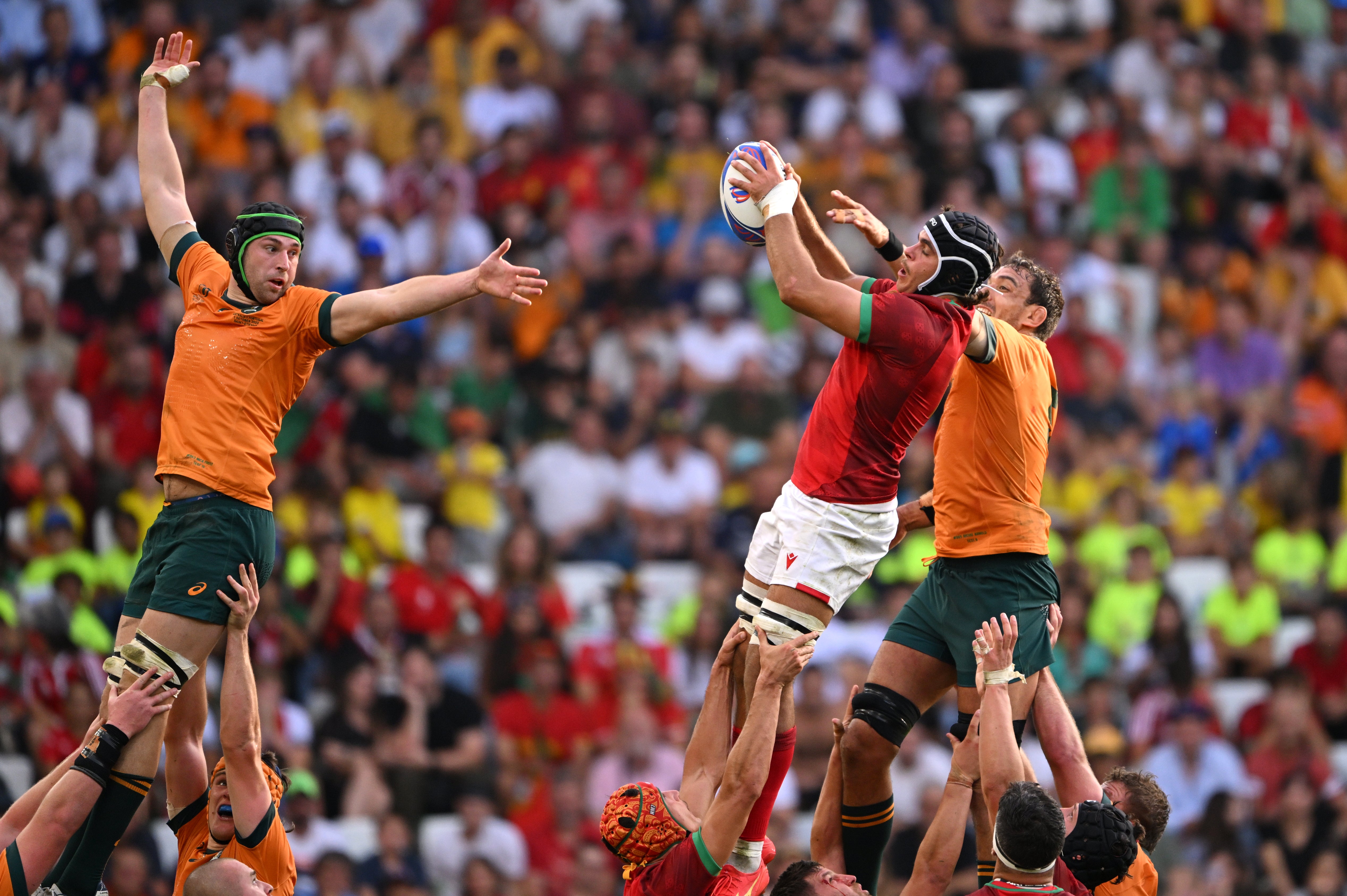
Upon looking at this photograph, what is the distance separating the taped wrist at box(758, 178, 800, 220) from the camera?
7293 mm

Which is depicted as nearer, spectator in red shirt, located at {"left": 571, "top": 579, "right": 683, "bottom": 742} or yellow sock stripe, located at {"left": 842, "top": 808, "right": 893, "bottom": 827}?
yellow sock stripe, located at {"left": 842, "top": 808, "right": 893, "bottom": 827}

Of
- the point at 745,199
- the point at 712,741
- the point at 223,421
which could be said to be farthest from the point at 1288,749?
the point at 223,421

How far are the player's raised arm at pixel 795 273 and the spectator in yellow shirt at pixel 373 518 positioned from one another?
720 cm

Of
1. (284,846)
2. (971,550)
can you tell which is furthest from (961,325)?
(284,846)

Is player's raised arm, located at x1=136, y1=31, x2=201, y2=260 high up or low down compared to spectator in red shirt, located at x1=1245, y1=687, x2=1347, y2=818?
up

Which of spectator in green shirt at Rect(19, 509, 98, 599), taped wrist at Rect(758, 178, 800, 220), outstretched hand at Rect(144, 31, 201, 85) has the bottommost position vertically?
spectator in green shirt at Rect(19, 509, 98, 599)

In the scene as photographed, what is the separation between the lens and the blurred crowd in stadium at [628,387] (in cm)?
1250

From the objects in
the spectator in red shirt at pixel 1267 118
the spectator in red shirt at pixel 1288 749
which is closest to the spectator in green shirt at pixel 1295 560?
the spectator in red shirt at pixel 1288 749

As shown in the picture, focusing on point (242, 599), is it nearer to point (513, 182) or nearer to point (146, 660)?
point (146, 660)

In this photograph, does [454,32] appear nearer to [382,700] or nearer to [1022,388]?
[382,700]

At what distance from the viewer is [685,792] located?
7.75 meters

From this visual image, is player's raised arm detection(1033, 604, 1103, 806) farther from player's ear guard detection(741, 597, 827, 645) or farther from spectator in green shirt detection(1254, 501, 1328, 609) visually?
spectator in green shirt detection(1254, 501, 1328, 609)

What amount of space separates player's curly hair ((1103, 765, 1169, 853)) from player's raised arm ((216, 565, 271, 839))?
410cm

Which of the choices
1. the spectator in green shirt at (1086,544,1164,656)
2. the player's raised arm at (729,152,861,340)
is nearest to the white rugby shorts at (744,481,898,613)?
the player's raised arm at (729,152,861,340)
